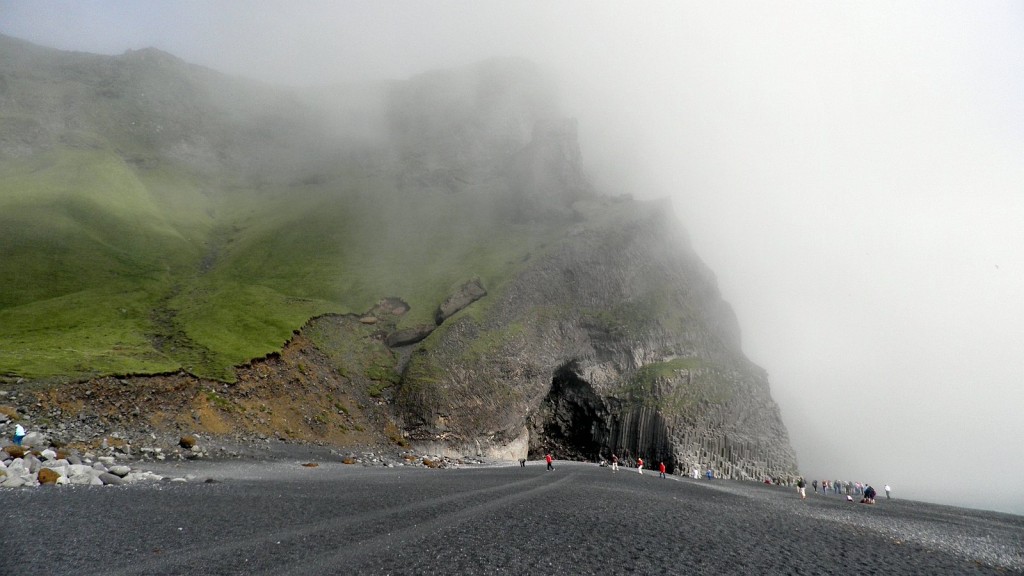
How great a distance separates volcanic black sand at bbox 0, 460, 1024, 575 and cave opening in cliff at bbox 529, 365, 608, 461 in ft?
248

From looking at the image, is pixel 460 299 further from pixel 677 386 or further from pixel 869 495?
pixel 869 495

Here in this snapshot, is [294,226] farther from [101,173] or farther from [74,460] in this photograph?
[74,460]

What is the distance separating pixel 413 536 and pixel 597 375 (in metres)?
97.4

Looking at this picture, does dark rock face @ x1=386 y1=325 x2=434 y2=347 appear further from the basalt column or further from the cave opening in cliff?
the basalt column

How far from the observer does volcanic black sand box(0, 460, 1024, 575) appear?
12.9 metres

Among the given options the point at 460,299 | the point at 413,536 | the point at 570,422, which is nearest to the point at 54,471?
the point at 413,536

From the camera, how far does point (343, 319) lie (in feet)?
300

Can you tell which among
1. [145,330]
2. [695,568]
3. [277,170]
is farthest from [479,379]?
[277,170]

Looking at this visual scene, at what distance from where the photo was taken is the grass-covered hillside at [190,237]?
209 feet

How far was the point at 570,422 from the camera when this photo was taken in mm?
107625

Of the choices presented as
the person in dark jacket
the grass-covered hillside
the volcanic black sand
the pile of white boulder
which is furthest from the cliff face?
the person in dark jacket

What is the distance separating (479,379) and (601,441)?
33.9 metres

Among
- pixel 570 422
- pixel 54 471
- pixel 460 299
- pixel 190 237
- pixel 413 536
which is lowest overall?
pixel 54 471

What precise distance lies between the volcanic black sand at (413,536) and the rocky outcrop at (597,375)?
54.7 m
